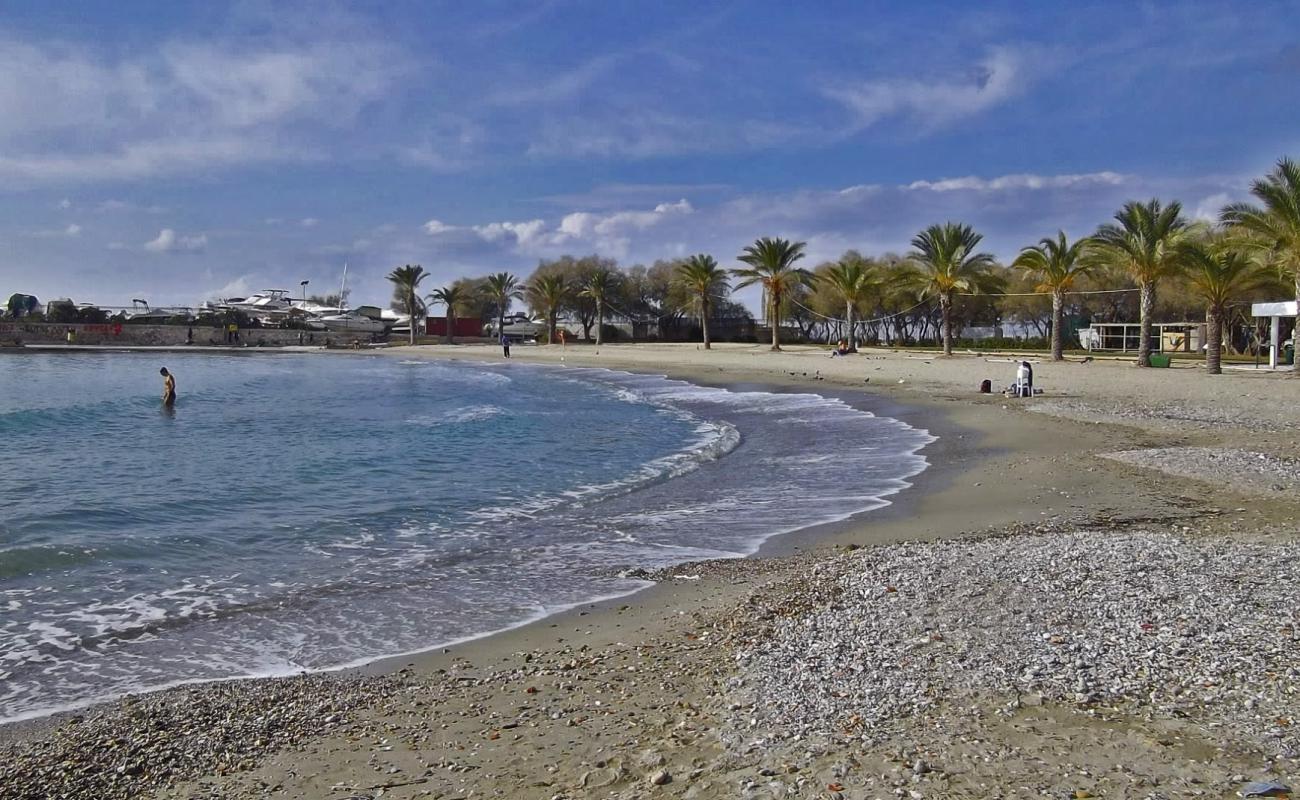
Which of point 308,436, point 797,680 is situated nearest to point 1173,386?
point 308,436

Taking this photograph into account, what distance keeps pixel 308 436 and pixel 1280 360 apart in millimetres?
39457

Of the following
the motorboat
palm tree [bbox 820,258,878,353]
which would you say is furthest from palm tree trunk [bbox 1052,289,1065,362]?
the motorboat

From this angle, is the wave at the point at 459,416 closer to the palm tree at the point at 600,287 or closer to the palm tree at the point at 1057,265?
the palm tree at the point at 1057,265

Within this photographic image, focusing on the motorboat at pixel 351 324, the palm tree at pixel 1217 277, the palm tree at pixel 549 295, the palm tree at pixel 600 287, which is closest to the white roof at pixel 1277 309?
the palm tree at pixel 1217 277

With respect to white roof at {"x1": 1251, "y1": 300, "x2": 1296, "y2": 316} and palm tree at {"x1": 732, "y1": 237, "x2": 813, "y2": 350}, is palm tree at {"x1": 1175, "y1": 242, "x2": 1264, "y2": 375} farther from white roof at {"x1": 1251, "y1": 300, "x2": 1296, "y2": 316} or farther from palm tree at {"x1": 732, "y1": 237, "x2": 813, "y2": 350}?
palm tree at {"x1": 732, "y1": 237, "x2": 813, "y2": 350}

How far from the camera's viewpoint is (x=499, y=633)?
289 inches

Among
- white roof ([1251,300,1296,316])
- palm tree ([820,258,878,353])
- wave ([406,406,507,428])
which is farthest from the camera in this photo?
Result: palm tree ([820,258,878,353])

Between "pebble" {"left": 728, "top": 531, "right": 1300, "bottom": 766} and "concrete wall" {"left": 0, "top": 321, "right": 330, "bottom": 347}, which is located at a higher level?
"concrete wall" {"left": 0, "top": 321, "right": 330, "bottom": 347}

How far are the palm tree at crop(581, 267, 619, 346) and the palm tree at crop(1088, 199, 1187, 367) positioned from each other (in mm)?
48229

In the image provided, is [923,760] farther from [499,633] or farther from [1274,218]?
[1274,218]

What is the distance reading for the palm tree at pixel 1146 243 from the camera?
3650cm

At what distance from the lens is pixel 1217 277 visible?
32688 millimetres

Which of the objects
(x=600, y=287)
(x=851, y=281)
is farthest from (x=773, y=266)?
(x=600, y=287)

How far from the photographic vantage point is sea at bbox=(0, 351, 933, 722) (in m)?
7.45
